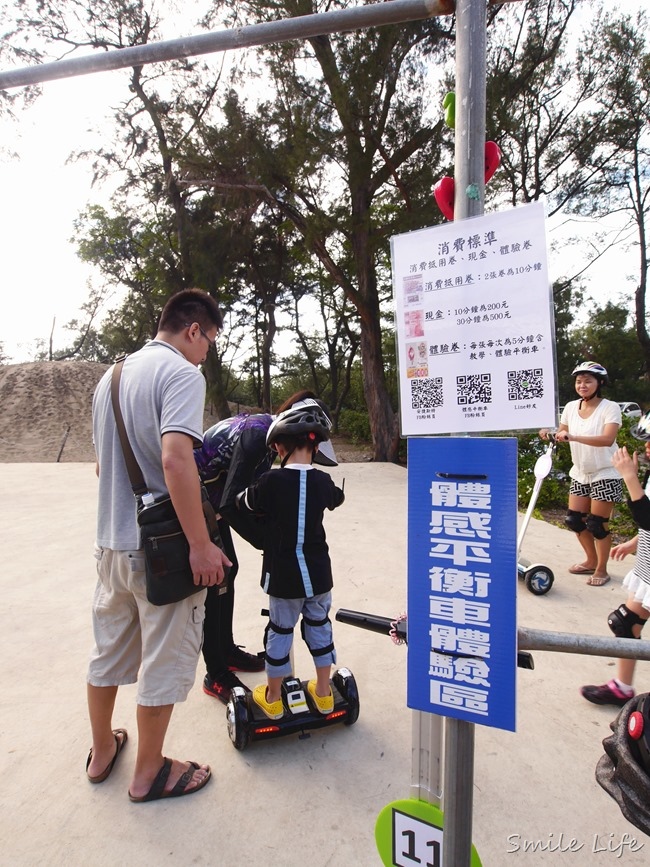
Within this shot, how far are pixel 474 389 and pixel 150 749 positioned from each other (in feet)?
5.94

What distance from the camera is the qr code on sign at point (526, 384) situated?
115cm

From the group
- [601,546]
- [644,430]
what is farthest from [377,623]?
[601,546]

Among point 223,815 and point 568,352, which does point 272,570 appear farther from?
point 568,352

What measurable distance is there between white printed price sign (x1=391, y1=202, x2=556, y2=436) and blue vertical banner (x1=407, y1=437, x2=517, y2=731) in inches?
3.0

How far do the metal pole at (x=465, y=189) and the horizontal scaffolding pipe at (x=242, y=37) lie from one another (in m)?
0.45

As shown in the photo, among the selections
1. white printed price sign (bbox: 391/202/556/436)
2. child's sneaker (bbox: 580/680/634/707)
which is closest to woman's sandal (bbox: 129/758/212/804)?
white printed price sign (bbox: 391/202/556/436)

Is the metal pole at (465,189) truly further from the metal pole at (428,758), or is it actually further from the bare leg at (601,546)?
the bare leg at (601,546)

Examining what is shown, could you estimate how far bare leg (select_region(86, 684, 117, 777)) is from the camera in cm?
207

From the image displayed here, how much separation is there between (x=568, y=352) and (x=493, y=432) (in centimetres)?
2861

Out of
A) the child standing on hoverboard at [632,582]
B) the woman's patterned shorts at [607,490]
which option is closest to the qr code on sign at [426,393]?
the child standing on hoverboard at [632,582]

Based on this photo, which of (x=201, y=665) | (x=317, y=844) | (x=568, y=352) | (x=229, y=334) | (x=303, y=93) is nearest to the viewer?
(x=317, y=844)

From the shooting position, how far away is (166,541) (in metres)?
1.84

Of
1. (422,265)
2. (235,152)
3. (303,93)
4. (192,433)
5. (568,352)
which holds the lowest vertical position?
(192,433)

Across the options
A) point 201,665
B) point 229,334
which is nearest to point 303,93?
point 201,665
